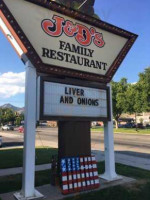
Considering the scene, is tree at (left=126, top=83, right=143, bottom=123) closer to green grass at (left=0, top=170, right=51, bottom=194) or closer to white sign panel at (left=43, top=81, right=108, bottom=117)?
green grass at (left=0, top=170, right=51, bottom=194)

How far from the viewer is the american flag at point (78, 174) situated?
24.7 ft

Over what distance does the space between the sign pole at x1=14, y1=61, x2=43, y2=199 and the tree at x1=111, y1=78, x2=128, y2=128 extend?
44594 millimetres

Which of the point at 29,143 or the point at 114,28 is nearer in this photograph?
the point at 29,143

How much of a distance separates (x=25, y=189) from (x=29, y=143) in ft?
4.38

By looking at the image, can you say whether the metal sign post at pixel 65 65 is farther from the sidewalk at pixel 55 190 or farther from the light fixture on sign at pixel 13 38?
the sidewalk at pixel 55 190

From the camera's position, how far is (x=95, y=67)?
9008 millimetres

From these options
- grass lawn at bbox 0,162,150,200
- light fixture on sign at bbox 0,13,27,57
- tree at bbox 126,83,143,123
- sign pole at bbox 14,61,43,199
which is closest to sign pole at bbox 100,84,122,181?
grass lawn at bbox 0,162,150,200

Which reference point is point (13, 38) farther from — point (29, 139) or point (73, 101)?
point (29, 139)

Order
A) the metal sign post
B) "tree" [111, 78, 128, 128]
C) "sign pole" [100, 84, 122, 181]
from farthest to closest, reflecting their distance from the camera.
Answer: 1. "tree" [111, 78, 128, 128]
2. "sign pole" [100, 84, 122, 181]
3. the metal sign post

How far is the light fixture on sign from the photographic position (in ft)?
22.9

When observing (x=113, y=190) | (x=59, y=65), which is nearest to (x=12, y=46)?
(x=59, y=65)

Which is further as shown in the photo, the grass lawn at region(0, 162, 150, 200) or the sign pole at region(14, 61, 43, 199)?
the grass lawn at region(0, 162, 150, 200)

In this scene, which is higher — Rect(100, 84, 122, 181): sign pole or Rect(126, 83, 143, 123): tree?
Rect(126, 83, 143, 123): tree

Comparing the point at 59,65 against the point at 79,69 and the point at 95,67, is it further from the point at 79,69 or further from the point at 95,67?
the point at 95,67
